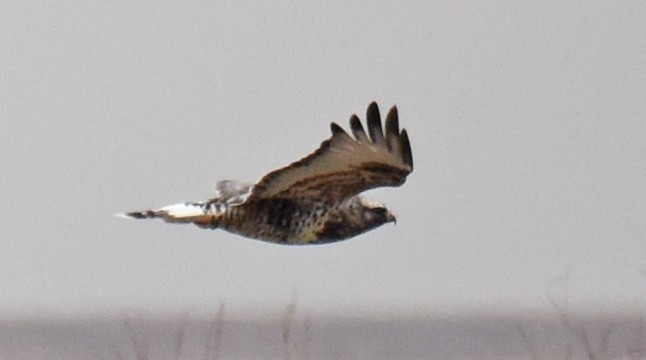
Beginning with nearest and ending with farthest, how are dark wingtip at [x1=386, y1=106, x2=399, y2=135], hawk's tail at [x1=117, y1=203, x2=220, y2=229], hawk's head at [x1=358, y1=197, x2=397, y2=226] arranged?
dark wingtip at [x1=386, y1=106, x2=399, y2=135]
hawk's tail at [x1=117, y1=203, x2=220, y2=229]
hawk's head at [x1=358, y1=197, x2=397, y2=226]

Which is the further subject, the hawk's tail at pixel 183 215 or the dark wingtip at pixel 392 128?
the hawk's tail at pixel 183 215

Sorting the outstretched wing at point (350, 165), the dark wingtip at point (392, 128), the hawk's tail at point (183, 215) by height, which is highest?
the dark wingtip at point (392, 128)

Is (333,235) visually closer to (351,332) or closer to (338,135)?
(338,135)

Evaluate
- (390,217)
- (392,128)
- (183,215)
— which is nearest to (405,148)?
(392,128)

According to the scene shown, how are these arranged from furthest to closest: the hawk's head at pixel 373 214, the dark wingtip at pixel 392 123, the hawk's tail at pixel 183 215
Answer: the hawk's head at pixel 373 214 < the hawk's tail at pixel 183 215 < the dark wingtip at pixel 392 123

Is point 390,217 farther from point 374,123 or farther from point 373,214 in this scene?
point 374,123

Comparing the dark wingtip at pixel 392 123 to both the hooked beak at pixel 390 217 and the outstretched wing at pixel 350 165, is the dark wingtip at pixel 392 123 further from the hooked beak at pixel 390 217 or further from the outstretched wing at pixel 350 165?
the hooked beak at pixel 390 217

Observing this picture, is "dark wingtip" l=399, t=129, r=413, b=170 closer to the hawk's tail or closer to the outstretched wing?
the outstretched wing

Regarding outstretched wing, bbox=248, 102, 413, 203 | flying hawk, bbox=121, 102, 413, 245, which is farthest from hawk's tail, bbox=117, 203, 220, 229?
outstretched wing, bbox=248, 102, 413, 203

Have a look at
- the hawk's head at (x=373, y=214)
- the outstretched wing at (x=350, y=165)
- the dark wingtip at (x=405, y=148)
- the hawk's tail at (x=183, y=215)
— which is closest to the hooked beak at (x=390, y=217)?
the hawk's head at (x=373, y=214)
